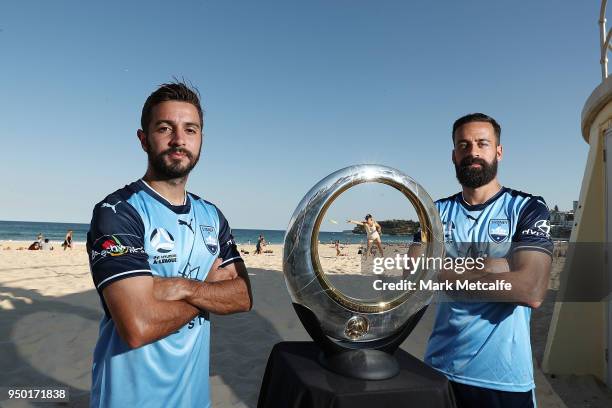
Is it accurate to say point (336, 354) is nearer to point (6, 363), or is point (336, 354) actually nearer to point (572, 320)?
point (572, 320)

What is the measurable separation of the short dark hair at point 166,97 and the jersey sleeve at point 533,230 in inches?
68.1

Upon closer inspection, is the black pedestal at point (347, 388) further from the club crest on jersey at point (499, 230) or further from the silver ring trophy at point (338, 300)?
the club crest on jersey at point (499, 230)

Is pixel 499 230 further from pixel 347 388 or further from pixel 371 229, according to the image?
pixel 347 388

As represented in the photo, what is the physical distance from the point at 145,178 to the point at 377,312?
1353mm

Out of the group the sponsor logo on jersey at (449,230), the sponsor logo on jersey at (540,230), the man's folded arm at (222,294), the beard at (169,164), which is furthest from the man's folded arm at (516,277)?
the beard at (169,164)

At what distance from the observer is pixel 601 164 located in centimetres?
412

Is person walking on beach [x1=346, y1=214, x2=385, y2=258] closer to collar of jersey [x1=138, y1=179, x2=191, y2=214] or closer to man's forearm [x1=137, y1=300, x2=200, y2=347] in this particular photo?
man's forearm [x1=137, y1=300, x2=200, y2=347]

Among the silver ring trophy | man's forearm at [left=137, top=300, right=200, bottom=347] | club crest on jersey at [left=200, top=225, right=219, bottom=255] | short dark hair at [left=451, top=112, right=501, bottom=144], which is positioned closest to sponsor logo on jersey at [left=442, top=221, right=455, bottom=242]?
short dark hair at [left=451, top=112, right=501, bottom=144]

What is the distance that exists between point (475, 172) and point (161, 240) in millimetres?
1596

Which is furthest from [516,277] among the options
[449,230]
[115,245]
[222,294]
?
[115,245]

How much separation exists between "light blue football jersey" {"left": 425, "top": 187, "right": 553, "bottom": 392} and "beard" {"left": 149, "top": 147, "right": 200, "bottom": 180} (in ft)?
4.63

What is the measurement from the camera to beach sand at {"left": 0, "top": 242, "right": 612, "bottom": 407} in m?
4.07

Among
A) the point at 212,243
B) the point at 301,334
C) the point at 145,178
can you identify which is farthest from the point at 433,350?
the point at 301,334

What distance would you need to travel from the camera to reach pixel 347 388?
99 cm
